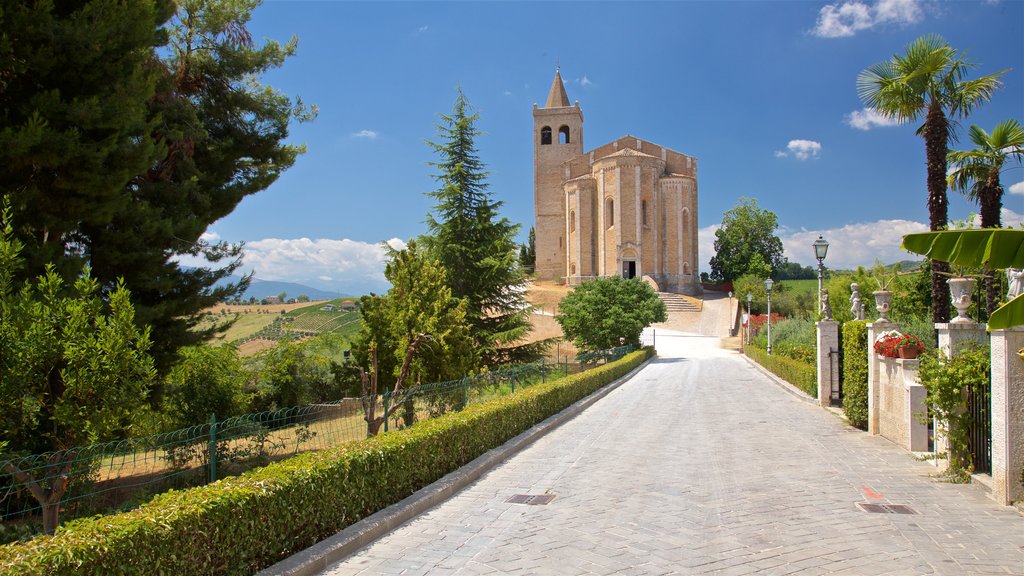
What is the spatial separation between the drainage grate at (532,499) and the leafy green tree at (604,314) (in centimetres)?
2356

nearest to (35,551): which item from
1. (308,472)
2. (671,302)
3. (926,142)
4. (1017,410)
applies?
(308,472)

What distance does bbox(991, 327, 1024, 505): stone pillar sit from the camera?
5.82 meters

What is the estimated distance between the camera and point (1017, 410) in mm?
5848

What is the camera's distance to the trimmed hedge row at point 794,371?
15.9 meters

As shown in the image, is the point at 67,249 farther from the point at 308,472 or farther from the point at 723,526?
the point at 723,526

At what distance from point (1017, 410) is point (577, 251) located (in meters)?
55.2

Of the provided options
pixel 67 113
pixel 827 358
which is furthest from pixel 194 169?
pixel 827 358

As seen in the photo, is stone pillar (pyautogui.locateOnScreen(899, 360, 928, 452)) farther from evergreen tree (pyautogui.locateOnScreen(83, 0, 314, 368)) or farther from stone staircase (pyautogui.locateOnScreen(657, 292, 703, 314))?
stone staircase (pyautogui.locateOnScreen(657, 292, 703, 314))

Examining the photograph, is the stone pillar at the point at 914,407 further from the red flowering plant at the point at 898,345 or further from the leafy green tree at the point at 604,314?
the leafy green tree at the point at 604,314

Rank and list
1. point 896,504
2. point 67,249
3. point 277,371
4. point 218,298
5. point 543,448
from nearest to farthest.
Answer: point 896,504
point 67,249
point 543,448
point 218,298
point 277,371

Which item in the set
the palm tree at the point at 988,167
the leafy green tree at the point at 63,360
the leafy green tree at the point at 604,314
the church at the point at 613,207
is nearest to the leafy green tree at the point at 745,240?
the church at the point at 613,207

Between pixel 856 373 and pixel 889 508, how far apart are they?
5475 mm

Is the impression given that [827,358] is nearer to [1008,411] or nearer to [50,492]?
[1008,411]

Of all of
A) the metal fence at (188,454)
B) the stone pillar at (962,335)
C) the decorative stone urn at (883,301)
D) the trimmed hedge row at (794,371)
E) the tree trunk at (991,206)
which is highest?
the tree trunk at (991,206)
